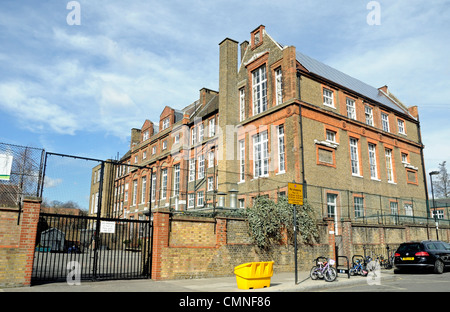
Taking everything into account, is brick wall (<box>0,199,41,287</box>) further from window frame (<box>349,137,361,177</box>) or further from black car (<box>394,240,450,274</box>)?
window frame (<box>349,137,361,177</box>)

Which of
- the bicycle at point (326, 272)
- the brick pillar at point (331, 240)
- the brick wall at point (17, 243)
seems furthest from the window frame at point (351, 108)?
the brick wall at point (17, 243)

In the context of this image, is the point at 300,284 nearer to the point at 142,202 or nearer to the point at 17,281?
the point at 17,281

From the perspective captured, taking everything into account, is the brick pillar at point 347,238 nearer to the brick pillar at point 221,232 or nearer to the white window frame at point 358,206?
the white window frame at point 358,206

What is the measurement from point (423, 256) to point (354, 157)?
37.9ft

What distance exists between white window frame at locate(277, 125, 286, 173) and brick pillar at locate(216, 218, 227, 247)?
913 cm

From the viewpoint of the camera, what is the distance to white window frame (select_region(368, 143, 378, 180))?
27750 mm

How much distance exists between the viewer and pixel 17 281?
1047 cm

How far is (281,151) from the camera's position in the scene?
2344cm

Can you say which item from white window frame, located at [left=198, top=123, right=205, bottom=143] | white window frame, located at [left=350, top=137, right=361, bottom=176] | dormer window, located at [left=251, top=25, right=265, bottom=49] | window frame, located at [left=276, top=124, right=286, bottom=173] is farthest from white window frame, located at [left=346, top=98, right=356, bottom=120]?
white window frame, located at [left=198, top=123, right=205, bottom=143]

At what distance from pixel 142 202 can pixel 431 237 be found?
32.9m

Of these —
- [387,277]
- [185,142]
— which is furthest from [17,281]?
[185,142]

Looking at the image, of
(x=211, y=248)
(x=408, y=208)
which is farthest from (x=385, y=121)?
(x=211, y=248)

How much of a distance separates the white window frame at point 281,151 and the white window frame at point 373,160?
903 cm

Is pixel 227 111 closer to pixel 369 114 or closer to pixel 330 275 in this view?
pixel 369 114
